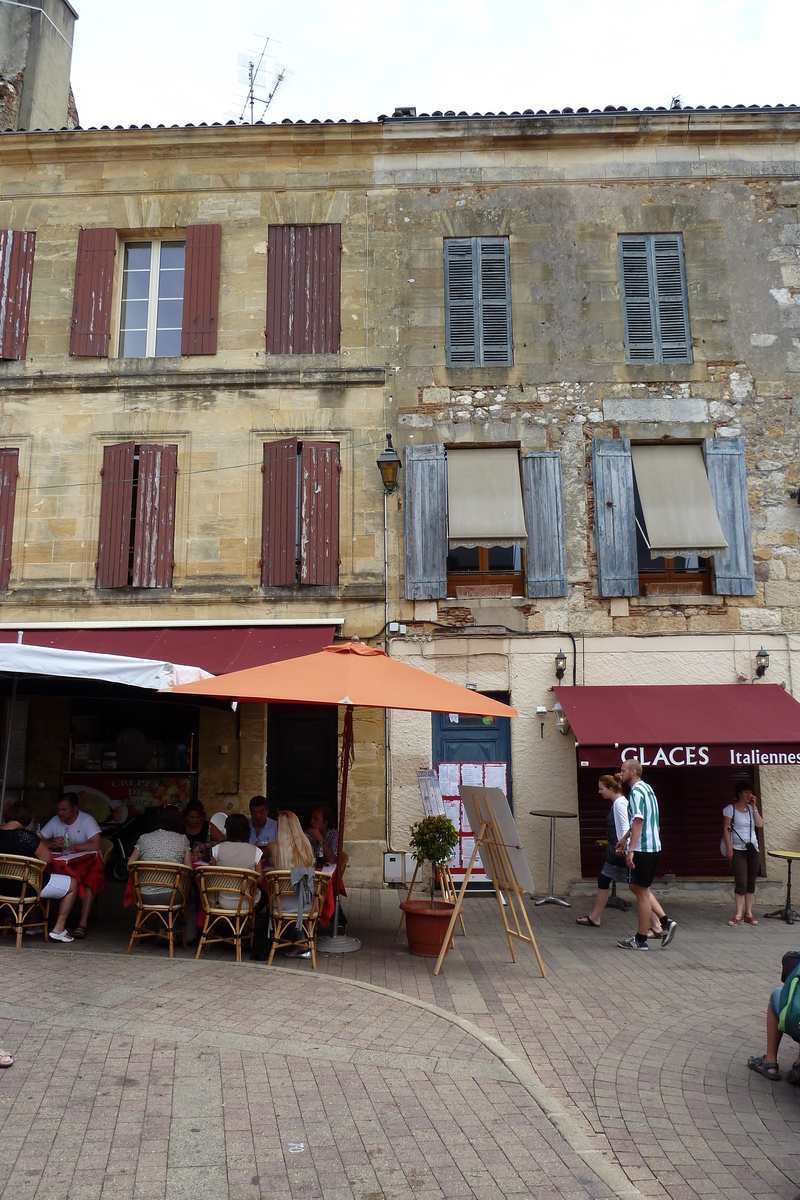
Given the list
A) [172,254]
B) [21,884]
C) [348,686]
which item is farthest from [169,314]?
[21,884]

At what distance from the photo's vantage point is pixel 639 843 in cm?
820

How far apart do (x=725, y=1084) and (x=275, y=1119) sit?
98.6 inches

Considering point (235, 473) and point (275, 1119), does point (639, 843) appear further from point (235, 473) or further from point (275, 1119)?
point (235, 473)

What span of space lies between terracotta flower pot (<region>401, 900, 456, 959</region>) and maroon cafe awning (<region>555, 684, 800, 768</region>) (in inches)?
105

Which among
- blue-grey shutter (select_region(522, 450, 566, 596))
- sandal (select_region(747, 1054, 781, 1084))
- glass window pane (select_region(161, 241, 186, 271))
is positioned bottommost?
sandal (select_region(747, 1054, 781, 1084))

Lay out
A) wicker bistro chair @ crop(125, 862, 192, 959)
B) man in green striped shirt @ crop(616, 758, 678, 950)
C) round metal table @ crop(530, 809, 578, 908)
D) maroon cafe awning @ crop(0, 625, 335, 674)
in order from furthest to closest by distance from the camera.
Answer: round metal table @ crop(530, 809, 578, 908), maroon cafe awning @ crop(0, 625, 335, 674), man in green striped shirt @ crop(616, 758, 678, 950), wicker bistro chair @ crop(125, 862, 192, 959)

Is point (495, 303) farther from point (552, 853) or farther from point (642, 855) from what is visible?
point (642, 855)

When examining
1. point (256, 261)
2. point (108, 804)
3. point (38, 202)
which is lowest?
point (108, 804)

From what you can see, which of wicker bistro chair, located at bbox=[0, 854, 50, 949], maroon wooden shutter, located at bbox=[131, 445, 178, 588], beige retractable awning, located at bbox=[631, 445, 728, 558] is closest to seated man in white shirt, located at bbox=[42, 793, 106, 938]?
wicker bistro chair, located at bbox=[0, 854, 50, 949]

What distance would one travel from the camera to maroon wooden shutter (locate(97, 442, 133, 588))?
11.3 m

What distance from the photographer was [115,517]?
37.8 ft

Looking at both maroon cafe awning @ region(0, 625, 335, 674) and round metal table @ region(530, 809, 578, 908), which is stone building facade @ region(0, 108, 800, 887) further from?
round metal table @ region(530, 809, 578, 908)

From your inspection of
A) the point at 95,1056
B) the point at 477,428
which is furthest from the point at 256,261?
the point at 95,1056

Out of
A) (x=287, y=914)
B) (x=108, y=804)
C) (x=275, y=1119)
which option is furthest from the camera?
(x=108, y=804)
